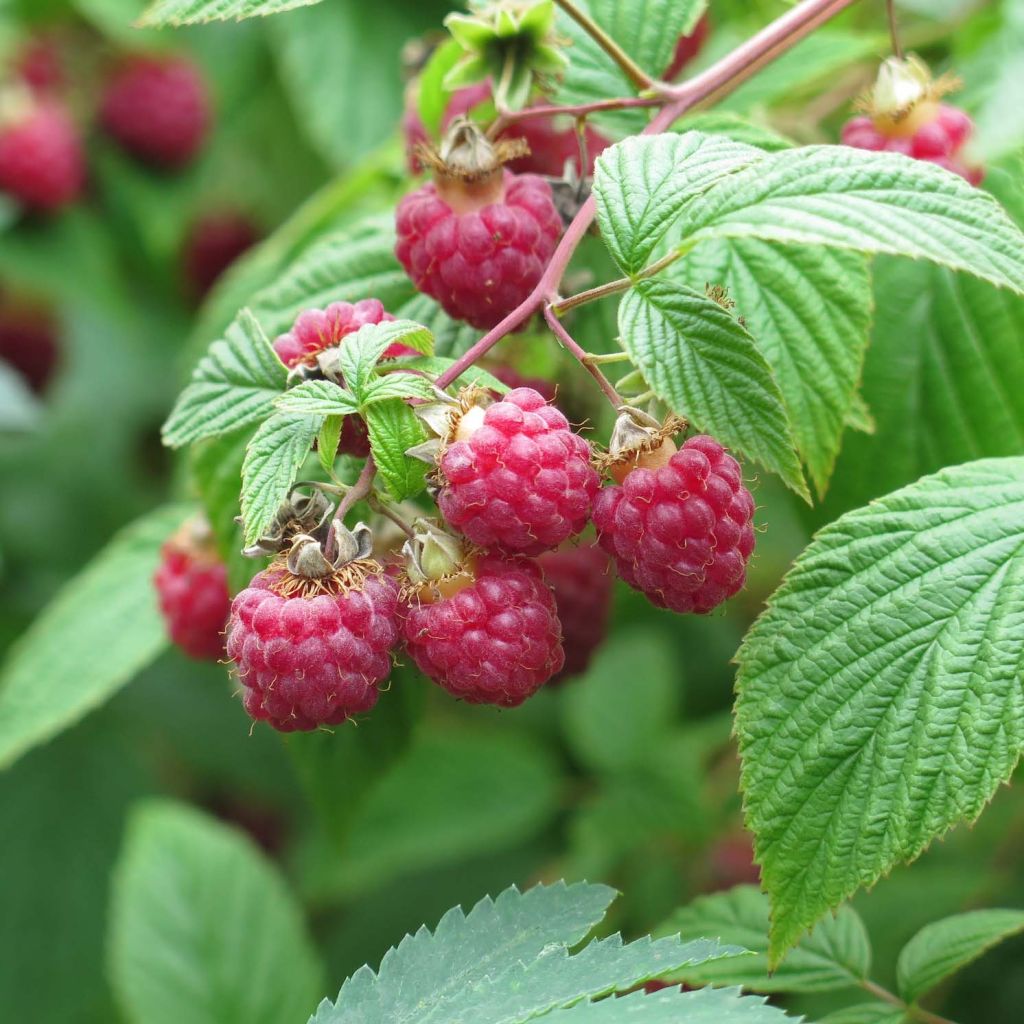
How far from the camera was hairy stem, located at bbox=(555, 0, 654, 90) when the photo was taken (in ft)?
3.09

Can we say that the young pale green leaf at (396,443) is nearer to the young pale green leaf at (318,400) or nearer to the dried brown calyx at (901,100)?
the young pale green leaf at (318,400)

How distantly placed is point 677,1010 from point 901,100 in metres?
0.69

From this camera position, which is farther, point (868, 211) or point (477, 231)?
point (477, 231)

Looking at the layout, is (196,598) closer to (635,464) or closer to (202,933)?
(635,464)

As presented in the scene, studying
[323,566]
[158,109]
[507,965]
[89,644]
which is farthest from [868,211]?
[158,109]

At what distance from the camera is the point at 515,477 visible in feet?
2.36

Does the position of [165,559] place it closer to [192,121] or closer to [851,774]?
[851,774]

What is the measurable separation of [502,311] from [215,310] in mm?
660

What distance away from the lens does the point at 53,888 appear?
7.57ft

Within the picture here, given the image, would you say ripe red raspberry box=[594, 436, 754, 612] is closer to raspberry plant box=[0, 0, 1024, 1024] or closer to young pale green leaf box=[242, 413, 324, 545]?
raspberry plant box=[0, 0, 1024, 1024]

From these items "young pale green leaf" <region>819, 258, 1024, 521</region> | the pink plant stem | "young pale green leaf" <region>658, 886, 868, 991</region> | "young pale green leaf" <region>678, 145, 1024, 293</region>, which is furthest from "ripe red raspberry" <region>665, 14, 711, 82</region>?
"young pale green leaf" <region>658, 886, 868, 991</region>

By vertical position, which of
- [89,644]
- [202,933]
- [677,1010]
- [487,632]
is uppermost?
[487,632]

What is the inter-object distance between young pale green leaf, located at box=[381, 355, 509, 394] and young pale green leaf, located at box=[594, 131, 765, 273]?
0.37 ft

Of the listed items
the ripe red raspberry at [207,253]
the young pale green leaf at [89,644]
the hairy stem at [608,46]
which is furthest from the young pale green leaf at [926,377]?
the ripe red raspberry at [207,253]
